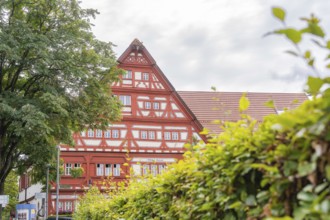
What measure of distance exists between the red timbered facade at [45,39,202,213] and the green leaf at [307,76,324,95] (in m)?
36.7

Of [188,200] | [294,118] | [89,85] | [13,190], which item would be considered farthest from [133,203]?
[13,190]

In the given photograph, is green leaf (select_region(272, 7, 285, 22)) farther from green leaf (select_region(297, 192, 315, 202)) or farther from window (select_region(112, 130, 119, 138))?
window (select_region(112, 130, 119, 138))

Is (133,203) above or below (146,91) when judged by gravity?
below

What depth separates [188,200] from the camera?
3549 millimetres

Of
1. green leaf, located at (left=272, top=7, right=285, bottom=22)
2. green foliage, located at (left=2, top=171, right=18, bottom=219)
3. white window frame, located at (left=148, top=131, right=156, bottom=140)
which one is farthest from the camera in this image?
green foliage, located at (left=2, top=171, right=18, bottom=219)

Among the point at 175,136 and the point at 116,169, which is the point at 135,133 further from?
the point at 175,136

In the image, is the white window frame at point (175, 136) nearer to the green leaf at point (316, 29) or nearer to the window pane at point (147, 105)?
the window pane at point (147, 105)

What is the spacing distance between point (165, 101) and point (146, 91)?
1.85 m

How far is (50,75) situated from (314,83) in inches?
813

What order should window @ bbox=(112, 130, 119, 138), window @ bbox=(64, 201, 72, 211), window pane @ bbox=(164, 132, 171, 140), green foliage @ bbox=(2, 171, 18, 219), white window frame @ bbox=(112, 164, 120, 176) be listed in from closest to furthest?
1. window @ bbox=(64, 201, 72, 211)
2. white window frame @ bbox=(112, 164, 120, 176)
3. window @ bbox=(112, 130, 119, 138)
4. window pane @ bbox=(164, 132, 171, 140)
5. green foliage @ bbox=(2, 171, 18, 219)

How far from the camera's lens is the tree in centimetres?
2053

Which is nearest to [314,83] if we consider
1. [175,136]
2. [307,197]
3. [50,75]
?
[307,197]

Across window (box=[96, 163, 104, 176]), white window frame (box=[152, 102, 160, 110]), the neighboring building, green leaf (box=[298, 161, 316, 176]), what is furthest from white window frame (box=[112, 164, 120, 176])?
green leaf (box=[298, 161, 316, 176])

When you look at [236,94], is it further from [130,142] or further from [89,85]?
[89,85]
